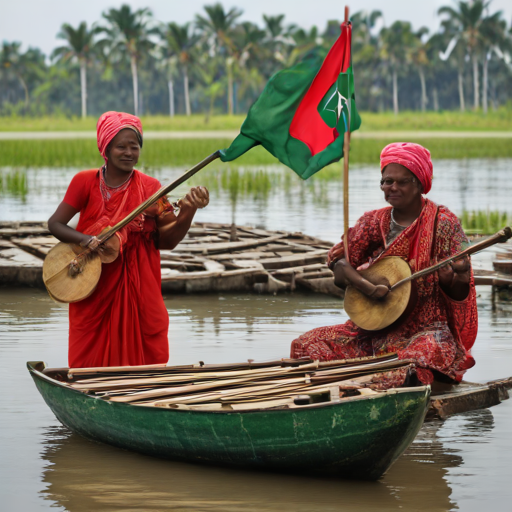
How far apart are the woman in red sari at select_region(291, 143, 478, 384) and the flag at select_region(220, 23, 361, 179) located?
12.0 inches

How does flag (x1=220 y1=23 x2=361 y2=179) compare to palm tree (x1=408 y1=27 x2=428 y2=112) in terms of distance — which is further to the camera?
palm tree (x1=408 y1=27 x2=428 y2=112)

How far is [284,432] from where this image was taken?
3.80 m

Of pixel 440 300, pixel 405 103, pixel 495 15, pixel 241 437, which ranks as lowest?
pixel 241 437

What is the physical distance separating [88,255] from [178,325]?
268 cm

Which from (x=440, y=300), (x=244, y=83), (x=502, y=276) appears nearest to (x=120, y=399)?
(x=440, y=300)

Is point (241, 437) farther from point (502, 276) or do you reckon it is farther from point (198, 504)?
point (502, 276)

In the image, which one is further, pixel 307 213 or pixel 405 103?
pixel 405 103

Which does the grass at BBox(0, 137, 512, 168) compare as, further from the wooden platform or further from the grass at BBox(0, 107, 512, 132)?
the grass at BBox(0, 107, 512, 132)

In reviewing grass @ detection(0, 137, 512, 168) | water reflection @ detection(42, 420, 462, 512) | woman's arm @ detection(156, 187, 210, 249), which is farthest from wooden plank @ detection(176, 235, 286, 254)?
grass @ detection(0, 137, 512, 168)

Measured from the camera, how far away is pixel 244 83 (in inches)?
2805

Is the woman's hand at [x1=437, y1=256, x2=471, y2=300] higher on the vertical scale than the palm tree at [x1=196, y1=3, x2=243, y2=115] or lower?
lower

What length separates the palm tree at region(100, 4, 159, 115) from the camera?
68062 millimetres

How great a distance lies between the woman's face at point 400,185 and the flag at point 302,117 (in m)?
0.27

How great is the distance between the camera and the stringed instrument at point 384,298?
4645mm
